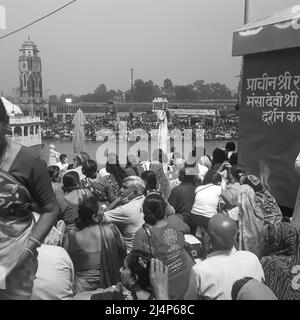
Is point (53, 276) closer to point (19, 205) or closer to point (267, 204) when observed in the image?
point (19, 205)

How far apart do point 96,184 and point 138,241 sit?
6.86ft

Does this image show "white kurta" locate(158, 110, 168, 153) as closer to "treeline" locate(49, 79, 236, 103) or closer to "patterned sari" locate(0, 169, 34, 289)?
"patterned sari" locate(0, 169, 34, 289)

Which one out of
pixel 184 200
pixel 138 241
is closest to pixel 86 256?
pixel 138 241

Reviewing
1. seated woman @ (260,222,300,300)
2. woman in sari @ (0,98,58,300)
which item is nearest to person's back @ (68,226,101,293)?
woman in sari @ (0,98,58,300)

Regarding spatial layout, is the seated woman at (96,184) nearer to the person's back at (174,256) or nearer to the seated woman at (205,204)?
the seated woman at (205,204)

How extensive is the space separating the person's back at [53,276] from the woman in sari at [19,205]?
36 centimetres

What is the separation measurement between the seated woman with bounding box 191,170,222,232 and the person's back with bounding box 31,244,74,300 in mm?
2036

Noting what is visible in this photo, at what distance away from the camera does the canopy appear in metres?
5.10

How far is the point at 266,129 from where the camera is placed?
597 cm

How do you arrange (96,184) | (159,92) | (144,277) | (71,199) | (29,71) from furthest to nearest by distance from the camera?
(159,92)
(29,71)
(96,184)
(71,199)
(144,277)

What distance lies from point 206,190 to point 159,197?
1.22m

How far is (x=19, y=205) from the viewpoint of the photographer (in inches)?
76.3

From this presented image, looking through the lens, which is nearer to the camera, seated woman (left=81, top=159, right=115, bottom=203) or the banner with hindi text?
seated woman (left=81, top=159, right=115, bottom=203)
